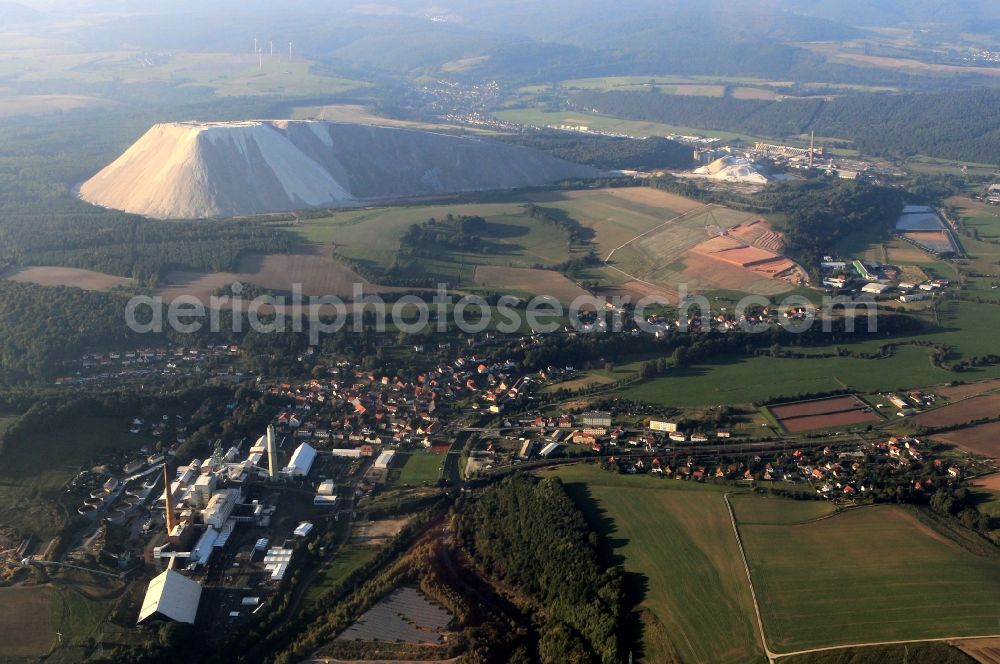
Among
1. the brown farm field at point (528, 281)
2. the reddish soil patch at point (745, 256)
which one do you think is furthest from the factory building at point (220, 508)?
the reddish soil patch at point (745, 256)

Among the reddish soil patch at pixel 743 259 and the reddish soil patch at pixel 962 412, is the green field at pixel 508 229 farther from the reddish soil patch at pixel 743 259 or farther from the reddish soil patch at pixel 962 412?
the reddish soil patch at pixel 962 412

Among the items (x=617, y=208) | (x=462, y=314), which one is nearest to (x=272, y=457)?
(x=462, y=314)

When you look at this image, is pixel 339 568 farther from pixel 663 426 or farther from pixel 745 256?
pixel 745 256

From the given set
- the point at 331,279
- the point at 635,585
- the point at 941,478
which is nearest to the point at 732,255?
the point at 331,279

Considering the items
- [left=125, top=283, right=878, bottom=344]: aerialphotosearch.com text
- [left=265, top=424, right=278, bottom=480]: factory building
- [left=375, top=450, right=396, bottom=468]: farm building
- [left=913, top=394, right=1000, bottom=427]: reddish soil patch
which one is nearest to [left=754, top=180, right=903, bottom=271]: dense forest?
[left=125, top=283, right=878, bottom=344]: aerialphotosearch.com text

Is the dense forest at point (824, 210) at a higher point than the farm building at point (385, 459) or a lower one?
higher

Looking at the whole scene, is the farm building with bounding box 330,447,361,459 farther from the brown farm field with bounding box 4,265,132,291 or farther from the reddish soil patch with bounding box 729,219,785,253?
the reddish soil patch with bounding box 729,219,785,253

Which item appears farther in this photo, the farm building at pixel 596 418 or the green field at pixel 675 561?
the farm building at pixel 596 418
